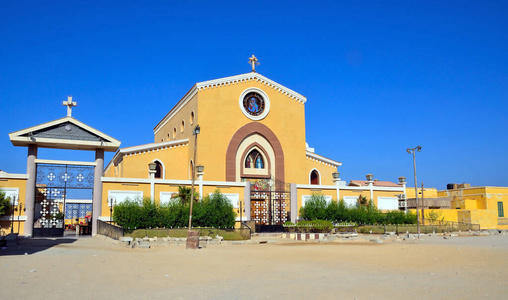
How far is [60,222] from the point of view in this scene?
27438 mm

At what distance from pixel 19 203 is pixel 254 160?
59.2ft

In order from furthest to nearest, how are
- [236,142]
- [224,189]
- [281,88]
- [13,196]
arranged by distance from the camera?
1. [281,88]
2. [236,142]
3. [224,189]
4. [13,196]

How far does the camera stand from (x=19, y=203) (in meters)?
26.2

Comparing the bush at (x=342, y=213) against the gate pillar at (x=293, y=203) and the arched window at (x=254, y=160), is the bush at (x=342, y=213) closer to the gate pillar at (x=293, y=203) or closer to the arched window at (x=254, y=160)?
the gate pillar at (x=293, y=203)

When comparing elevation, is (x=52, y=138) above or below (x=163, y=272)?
above

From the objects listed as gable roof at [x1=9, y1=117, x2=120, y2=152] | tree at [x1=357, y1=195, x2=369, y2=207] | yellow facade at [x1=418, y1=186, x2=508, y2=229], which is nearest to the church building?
tree at [x1=357, y1=195, x2=369, y2=207]

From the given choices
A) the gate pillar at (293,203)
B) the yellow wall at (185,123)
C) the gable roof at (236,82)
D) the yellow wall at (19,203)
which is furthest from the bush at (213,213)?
the gable roof at (236,82)

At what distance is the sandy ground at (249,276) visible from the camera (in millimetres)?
9492

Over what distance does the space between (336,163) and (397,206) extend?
6.53 metres

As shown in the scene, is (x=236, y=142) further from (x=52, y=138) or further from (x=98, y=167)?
(x=52, y=138)

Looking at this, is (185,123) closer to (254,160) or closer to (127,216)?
(254,160)

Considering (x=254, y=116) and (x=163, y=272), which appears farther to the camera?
(x=254, y=116)

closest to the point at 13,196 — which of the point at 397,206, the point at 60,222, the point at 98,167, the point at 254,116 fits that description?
the point at 60,222

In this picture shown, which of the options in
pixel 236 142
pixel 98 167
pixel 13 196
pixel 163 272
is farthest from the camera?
pixel 236 142
